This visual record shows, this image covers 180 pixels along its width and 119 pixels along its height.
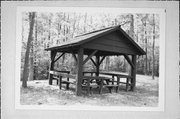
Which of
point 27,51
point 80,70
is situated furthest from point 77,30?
point 27,51

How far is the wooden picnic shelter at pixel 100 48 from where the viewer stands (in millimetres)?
3785

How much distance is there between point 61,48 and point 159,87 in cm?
202

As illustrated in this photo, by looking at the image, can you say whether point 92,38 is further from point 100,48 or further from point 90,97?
point 90,97

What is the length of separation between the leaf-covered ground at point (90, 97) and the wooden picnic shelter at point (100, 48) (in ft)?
0.54

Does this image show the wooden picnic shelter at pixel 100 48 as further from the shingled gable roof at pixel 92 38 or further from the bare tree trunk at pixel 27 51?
the bare tree trunk at pixel 27 51

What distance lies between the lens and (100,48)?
3930 mm

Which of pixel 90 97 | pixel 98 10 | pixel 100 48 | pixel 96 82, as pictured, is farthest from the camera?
pixel 96 82

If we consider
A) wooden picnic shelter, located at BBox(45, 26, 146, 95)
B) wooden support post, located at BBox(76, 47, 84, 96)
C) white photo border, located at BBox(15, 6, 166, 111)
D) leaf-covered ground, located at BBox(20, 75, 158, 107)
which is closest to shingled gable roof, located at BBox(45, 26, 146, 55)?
wooden picnic shelter, located at BBox(45, 26, 146, 95)

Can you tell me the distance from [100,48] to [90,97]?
98cm

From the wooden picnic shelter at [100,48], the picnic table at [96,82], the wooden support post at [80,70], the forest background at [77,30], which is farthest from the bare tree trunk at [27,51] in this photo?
the picnic table at [96,82]

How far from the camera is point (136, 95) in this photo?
12.7ft

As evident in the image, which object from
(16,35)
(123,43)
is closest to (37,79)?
(16,35)

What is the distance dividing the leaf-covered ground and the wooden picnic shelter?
17cm

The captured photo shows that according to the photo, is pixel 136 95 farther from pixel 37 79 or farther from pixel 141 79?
pixel 37 79
